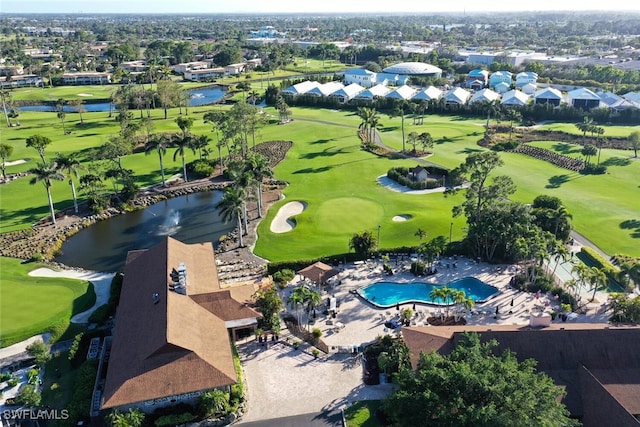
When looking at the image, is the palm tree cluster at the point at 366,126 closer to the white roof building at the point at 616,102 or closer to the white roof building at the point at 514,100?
the white roof building at the point at 514,100

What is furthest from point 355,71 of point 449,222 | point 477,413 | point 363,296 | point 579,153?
point 477,413

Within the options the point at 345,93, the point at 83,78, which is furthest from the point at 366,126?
the point at 83,78

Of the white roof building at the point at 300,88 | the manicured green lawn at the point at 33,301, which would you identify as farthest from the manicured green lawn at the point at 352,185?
the white roof building at the point at 300,88

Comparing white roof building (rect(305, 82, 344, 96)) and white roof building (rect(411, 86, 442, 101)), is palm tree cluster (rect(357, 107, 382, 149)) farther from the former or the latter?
white roof building (rect(305, 82, 344, 96))

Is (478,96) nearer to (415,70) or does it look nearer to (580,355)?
(415,70)

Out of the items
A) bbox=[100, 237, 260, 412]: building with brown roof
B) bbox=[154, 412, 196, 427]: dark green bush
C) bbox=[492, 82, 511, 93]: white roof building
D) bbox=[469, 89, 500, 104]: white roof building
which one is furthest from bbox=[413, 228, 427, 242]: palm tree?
bbox=[492, 82, 511, 93]: white roof building

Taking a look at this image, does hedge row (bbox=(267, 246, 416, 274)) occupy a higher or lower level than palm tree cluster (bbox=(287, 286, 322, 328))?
lower

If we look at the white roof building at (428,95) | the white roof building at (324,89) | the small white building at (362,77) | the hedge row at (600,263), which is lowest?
the hedge row at (600,263)
